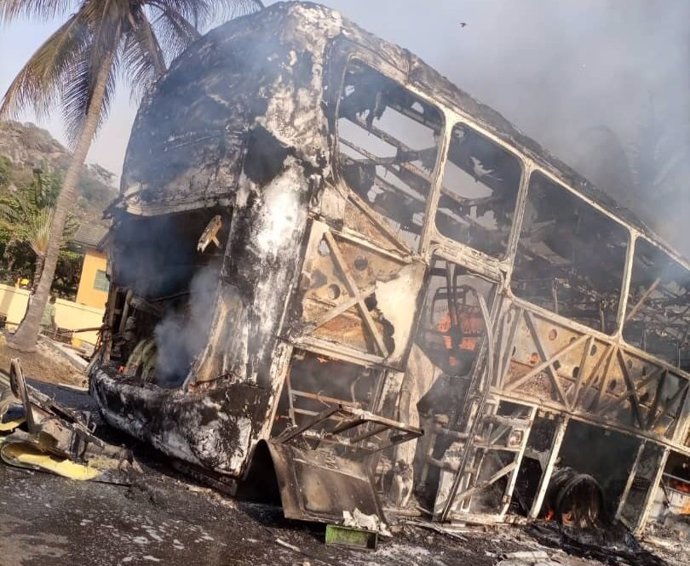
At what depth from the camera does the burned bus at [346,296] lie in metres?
4.86

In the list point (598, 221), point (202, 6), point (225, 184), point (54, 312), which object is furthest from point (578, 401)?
point (54, 312)

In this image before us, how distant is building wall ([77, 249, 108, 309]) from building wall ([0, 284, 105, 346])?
3265 mm

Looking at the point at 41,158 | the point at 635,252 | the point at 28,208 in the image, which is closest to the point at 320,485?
the point at 635,252

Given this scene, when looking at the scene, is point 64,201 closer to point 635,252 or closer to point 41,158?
point 635,252

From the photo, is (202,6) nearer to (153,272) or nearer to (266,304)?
(153,272)

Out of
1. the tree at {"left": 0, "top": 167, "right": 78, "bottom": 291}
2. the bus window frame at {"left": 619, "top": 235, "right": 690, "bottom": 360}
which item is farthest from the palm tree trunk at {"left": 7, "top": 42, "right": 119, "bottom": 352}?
the bus window frame at {"left": 619, "top": 235, "right": 690, "bottom": 360}

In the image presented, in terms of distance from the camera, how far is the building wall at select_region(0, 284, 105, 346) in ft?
63.8

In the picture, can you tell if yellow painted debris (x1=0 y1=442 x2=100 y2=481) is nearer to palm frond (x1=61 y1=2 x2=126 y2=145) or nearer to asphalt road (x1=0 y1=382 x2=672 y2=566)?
asphalt road (x1=0 y1=382 x2=672 y2=566)

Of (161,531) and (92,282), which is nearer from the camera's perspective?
(161,531)

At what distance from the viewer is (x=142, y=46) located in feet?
42.8

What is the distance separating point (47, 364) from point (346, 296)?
1069 cm

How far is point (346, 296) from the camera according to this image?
523cm

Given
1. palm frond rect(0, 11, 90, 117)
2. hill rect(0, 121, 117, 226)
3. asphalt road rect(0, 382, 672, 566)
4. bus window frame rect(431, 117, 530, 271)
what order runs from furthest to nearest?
hill rect(0, 121, 117, 226) → palm frond rect(0, 11, 90, 117) → bus window frame rect(431, 117, 530, 271) → asphalt road rect(0, 382, 672, 566)

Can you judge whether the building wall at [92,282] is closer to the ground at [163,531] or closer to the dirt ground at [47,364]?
the dirt ground at [47,364]
